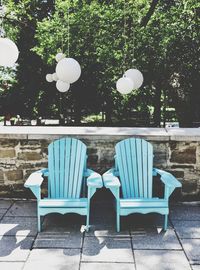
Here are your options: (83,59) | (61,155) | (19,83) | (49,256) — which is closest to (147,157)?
(61,155)

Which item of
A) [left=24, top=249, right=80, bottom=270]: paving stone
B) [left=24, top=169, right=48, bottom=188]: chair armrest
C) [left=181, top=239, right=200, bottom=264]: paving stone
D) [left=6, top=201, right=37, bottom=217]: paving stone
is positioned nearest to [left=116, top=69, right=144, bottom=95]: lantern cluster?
[left=24, top=169, right=48, bottom=188]: chair armrest

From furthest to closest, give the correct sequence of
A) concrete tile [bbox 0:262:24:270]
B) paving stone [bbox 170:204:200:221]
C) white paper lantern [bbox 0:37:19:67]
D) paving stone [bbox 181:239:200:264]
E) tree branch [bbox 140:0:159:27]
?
tree branch [bbox 140:0:159:27] < paving stone [bbox 170:204:200:221] < white paper lantern [bbox 0:37:19:67] < paving stone [bbox 181:239:200:264] < concrete tile [bbox 0:262:24:270]

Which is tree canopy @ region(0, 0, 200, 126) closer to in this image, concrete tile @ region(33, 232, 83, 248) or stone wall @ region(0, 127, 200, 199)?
stone wall @ region(0, 127, 200, 199)

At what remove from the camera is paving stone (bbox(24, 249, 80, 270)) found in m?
2.67

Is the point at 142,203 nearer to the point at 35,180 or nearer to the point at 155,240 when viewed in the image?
the point at 155,240

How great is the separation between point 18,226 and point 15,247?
0.43 meters

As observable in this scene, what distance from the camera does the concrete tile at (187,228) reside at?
3229 millimetres

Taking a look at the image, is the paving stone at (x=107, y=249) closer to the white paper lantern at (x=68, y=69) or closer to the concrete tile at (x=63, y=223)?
the concrete tile at (x=63, y=223)

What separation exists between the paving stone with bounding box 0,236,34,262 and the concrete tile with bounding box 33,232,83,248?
87 mm

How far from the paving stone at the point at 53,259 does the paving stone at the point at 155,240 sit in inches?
22.3

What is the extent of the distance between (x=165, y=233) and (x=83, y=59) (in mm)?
6656

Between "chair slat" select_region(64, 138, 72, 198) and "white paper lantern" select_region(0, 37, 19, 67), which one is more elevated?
"white paper lantern" select_region(0, 37, 19, 67)

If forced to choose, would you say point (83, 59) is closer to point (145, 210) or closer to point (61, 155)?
point (61, 155)

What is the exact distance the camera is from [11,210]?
3785 millimetres
